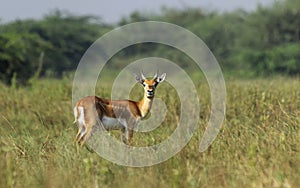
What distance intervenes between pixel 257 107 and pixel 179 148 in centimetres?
331

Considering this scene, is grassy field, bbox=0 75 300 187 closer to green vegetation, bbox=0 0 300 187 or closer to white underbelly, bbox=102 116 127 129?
green vegetation, bbox=0 0 300 187

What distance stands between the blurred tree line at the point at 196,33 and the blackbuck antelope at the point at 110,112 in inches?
310

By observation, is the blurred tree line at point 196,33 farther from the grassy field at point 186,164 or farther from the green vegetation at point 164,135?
the grassy field at point 186,164

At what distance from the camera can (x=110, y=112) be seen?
7.51 m

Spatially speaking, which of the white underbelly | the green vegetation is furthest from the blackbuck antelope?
the green vegetation

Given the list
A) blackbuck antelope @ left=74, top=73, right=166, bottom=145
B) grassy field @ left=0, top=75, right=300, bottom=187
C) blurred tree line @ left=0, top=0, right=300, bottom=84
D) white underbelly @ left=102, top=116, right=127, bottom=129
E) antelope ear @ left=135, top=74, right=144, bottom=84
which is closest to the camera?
grassy field @ left=0, top=75, right=300, bottom=187

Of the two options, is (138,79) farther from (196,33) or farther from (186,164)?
(196,33)

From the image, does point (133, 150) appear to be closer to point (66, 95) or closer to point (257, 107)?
point (257, 107)

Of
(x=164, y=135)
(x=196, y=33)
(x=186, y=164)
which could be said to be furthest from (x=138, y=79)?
(x=196, y=33)

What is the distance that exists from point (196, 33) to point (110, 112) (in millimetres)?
22890

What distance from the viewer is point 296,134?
498 centimetres

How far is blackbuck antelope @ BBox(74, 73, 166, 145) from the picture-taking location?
7.34 meters

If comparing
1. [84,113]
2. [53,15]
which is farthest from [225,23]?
[84,113]

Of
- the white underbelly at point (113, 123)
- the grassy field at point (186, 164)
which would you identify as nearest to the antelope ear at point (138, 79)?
the white underbelly at point (113, 123)
